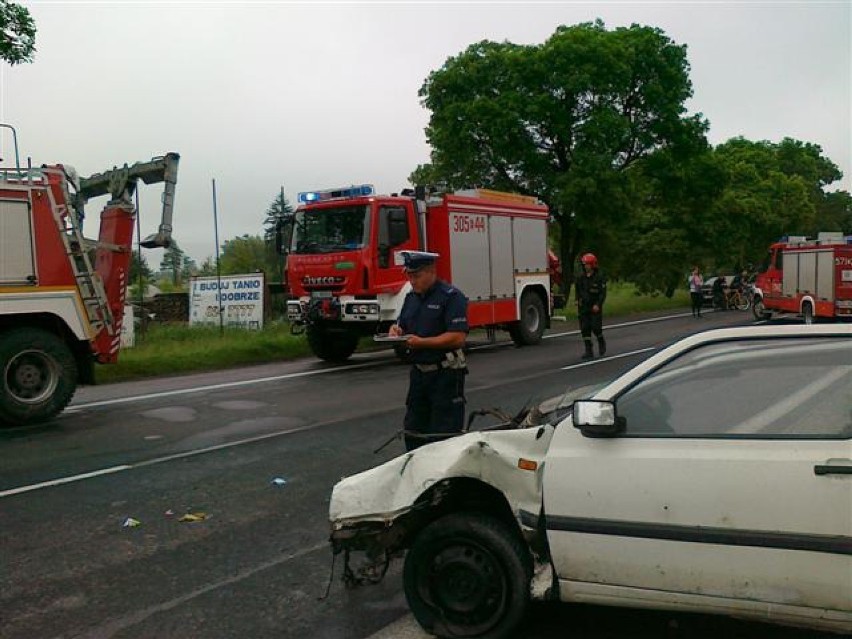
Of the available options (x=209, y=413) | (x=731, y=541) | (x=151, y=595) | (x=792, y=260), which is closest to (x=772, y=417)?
(x=731, y=541)

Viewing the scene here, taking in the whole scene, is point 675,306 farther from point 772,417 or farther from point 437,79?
point 772,417

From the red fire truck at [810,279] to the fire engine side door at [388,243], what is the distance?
12828 millimetres

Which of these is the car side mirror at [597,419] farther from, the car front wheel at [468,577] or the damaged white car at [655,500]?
the car front wheel at [468,577]

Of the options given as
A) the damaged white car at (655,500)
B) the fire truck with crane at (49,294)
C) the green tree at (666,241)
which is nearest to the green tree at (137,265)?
the fire truck with crane at (49,294)

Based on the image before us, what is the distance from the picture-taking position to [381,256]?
44.9 ft

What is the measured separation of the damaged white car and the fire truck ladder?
7084 mm

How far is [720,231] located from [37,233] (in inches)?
1306

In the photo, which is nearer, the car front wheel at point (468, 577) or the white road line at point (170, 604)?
the car front wheel at point (468, 577)

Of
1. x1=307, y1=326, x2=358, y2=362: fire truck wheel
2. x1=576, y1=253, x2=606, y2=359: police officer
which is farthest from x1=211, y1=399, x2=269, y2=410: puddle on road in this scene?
x1=576, y1=253, x2=606, y2=359: police officer

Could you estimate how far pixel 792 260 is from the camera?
22.3 m

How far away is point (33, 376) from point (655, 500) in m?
8.14

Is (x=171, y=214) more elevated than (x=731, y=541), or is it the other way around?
(x=171, y=214)

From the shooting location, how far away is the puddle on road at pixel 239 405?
9832 mm

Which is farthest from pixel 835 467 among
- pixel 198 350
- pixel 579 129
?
pixel 579 129
